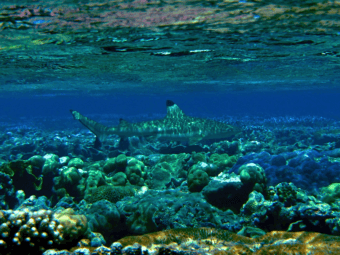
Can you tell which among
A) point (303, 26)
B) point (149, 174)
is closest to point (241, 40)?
point (303, 26)

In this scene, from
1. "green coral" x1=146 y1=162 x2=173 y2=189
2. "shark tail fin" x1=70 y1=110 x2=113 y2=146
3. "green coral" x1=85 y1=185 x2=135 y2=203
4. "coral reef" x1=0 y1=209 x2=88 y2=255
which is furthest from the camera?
"shark tail fin" x1=70 y1=110 x2=113 y2=146

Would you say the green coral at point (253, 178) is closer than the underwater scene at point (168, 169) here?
No

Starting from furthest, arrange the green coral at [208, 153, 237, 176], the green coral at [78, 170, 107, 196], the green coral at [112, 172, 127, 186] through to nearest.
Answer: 1. the green coral at [208, 153, 237, 176]
2. the green coral at [112, 172, 127, 186]
3. the green coral at [78, 170, 107, 196]

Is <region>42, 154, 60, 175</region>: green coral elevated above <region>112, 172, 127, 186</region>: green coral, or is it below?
above

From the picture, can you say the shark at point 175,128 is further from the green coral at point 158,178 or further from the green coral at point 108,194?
the green coral at point 108,194

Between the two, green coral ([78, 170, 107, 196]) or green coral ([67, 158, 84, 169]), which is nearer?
green coral ([78, 170, 107, 196])

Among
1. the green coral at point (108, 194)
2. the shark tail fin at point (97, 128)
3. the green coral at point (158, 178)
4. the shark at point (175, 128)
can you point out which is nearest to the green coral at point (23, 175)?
the green coral at point (108, 194)

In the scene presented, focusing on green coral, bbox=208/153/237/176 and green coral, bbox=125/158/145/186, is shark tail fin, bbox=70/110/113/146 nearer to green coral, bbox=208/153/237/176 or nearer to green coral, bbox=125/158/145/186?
green coral, bbox=125/158/145/186

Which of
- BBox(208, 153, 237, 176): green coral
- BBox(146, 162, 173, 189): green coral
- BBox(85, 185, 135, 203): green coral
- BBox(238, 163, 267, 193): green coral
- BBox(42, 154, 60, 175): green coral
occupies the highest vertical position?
BBox(238, 163, 267, 193): green coral

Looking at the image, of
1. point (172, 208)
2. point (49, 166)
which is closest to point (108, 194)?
point (172, 208)

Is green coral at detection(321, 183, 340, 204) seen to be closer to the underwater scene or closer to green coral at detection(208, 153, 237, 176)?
the underwater scene

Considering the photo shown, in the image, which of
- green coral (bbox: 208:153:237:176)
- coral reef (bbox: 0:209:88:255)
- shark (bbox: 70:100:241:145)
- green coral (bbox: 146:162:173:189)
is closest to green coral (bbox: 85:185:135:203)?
green coral (bbox: 146:162:173:189)

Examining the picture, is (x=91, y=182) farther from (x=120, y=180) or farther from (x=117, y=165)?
(x=117, y=165)

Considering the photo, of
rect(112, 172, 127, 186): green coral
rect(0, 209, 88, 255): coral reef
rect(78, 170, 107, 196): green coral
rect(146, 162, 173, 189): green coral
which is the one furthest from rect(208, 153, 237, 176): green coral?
rect(0, 209, 88, 255): coral reef
